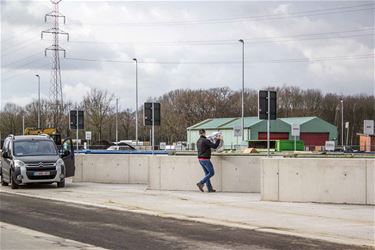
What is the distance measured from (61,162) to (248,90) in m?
115

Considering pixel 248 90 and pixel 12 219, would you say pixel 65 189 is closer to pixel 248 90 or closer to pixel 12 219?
pixel 12 219

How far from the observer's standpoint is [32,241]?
32.3 ft

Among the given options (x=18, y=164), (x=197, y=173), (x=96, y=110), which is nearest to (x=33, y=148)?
(x=18, y=164)

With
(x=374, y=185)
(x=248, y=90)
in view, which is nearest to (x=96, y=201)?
(x=374, y=185)

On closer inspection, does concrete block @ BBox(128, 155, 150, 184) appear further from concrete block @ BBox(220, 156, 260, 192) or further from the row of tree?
the row of tree

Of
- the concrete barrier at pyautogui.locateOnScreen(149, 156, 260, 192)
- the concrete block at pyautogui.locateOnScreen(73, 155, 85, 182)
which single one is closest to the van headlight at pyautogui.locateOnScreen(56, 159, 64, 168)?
the concrete barrier at pyautogui.locateOnScreen(149, 156, 260, 192)

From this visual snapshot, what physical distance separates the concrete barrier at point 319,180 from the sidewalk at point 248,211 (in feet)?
1.32

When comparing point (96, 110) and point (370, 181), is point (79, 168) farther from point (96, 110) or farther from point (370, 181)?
point (96, 110)

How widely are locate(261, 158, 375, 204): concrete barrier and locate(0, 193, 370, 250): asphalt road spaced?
3.93m

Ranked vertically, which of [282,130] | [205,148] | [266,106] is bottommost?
[205,148]

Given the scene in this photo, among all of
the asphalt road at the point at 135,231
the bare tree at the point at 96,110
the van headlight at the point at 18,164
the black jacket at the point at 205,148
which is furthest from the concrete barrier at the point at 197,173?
the bare tree at the point at 96,110

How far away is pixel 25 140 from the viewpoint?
2267 cm

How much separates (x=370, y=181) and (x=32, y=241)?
8.19 metres

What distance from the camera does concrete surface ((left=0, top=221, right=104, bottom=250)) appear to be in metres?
9.26
